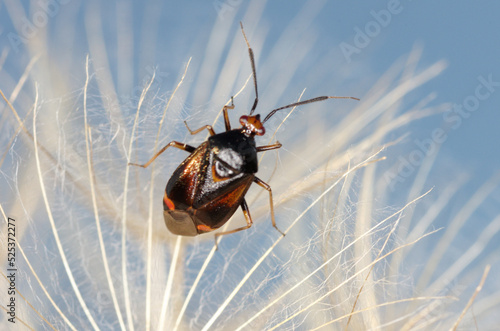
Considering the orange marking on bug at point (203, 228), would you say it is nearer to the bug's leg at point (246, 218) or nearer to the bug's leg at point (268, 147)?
the bug's leg at point (246, 218)

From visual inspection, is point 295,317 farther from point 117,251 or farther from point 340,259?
point 117,251

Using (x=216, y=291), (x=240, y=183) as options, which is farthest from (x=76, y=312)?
(x=240, y=183)

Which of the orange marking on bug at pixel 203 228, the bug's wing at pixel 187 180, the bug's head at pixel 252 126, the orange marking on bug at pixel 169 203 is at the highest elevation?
the bug's head at pixel 252 126

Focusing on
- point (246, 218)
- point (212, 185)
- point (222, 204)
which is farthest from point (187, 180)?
point (246, 218)

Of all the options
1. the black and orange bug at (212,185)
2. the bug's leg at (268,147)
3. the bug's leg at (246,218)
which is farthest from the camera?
the bug's leg at (268,147)

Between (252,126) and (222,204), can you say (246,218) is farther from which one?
(252,126)

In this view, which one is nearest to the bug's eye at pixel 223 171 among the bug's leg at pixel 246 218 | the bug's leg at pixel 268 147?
the bug's leg at pixel 246 218

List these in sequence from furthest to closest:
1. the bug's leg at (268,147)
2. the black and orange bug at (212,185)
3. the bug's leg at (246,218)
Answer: the bug's leg at (268,147), the bug's leg at (246,218), the black and orange bug at (212,185)
